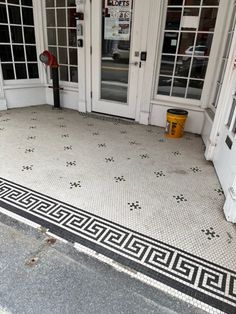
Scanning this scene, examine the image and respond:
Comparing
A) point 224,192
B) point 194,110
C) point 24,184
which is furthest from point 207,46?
point 24,184

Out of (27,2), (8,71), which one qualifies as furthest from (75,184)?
(27,2)

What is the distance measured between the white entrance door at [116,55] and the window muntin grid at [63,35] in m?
0.44

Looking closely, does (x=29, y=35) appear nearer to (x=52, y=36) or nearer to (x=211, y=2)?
(x=52, y=36)

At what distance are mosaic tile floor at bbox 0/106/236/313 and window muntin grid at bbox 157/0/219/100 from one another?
2.54 ft

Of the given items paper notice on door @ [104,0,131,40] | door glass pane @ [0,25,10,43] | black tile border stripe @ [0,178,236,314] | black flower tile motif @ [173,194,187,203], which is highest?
paper notice on door @ [104,0,131,40]

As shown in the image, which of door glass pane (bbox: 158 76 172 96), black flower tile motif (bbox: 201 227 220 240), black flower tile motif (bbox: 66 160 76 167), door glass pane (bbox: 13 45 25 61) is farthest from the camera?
door glass pane (bbox: 13 45 25 61)

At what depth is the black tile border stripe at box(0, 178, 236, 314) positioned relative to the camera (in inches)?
49.7

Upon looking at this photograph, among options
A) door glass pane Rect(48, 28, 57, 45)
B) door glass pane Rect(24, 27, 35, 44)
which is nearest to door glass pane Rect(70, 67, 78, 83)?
door glass pane Rect(48, 28, 57, 45)

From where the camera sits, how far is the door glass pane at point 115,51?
134 inches

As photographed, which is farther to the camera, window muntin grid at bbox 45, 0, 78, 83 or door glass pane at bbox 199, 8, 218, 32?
→ window muntin grid at bbox 45, 0, 78, 83

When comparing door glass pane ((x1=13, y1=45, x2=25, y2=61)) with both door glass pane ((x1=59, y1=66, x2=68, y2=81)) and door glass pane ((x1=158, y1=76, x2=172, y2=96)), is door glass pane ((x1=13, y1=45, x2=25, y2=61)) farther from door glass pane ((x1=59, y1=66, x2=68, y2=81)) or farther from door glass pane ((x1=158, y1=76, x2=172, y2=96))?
door glass pane ((x1=158, y1=76, x2=172, y2=96))

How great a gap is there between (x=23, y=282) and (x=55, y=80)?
347 centimetres

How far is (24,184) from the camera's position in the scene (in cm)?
207

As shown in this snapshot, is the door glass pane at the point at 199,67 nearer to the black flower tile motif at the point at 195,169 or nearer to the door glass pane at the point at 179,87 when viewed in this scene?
the door glass pane at the point at 179,87
